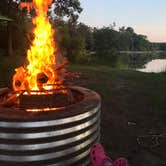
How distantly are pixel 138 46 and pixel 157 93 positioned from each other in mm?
25738

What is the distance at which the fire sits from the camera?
382 centimetres

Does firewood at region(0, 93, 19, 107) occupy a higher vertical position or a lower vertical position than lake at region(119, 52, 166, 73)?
higher

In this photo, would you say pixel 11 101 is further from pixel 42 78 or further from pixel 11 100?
pixel 42 78

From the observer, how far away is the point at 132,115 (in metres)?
6.41

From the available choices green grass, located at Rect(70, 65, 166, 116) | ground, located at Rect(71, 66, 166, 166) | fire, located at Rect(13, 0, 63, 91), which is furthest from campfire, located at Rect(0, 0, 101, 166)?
green grass, located at Rect(70, 65, 166, 116)

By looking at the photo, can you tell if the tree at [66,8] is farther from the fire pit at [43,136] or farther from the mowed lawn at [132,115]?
the fire pit at [43,136]

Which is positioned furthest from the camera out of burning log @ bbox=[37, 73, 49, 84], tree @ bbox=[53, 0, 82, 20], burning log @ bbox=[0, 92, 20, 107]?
tree @ bbox=[53, 0, 82, 20]

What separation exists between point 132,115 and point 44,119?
377cm

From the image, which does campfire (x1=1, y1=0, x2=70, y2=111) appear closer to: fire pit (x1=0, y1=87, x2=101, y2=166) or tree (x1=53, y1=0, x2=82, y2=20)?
fire pit (x1=0, y1=87, x2=101, y2=166)

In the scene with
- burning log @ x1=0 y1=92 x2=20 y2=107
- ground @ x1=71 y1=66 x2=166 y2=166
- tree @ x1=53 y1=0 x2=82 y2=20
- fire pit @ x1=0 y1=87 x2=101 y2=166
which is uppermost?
tree @ x1=53 y1=0 x2=82 y2=20

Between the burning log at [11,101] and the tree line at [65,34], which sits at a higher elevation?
the tree line at [65,34]

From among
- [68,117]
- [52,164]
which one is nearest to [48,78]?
[68,117]

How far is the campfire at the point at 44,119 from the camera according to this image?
2916mm

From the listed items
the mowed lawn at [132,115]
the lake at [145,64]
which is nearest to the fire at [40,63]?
the mowed lawn at [132,115]
